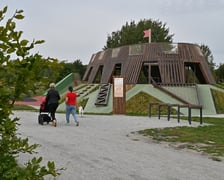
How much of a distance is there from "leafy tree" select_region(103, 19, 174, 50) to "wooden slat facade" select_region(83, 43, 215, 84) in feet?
85.5


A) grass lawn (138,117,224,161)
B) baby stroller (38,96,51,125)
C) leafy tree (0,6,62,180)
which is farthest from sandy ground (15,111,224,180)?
baby stroller (38,96,51,125)

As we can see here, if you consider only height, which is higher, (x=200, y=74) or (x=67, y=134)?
(x=200, y=74)

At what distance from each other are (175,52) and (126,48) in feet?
14.7

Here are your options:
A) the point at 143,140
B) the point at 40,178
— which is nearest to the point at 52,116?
the point at 143,140

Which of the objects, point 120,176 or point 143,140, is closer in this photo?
point 120,176

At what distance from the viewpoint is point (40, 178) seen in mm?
2297

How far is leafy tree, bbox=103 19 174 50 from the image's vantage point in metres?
57.6

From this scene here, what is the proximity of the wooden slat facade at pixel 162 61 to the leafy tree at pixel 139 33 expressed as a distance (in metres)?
26.0

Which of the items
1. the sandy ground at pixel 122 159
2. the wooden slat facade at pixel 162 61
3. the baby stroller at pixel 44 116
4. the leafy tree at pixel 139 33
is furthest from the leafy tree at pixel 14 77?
the leafy tree at pixel 139 33

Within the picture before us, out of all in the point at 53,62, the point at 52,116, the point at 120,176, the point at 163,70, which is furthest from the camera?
the point at 163,70

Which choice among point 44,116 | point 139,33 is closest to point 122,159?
point 44,116

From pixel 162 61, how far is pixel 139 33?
98.3 feet

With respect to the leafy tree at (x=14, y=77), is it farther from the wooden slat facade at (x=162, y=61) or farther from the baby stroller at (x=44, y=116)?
the wooden slat facade at (x=162, y=61)

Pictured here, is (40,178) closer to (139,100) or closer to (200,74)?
(139,100)
